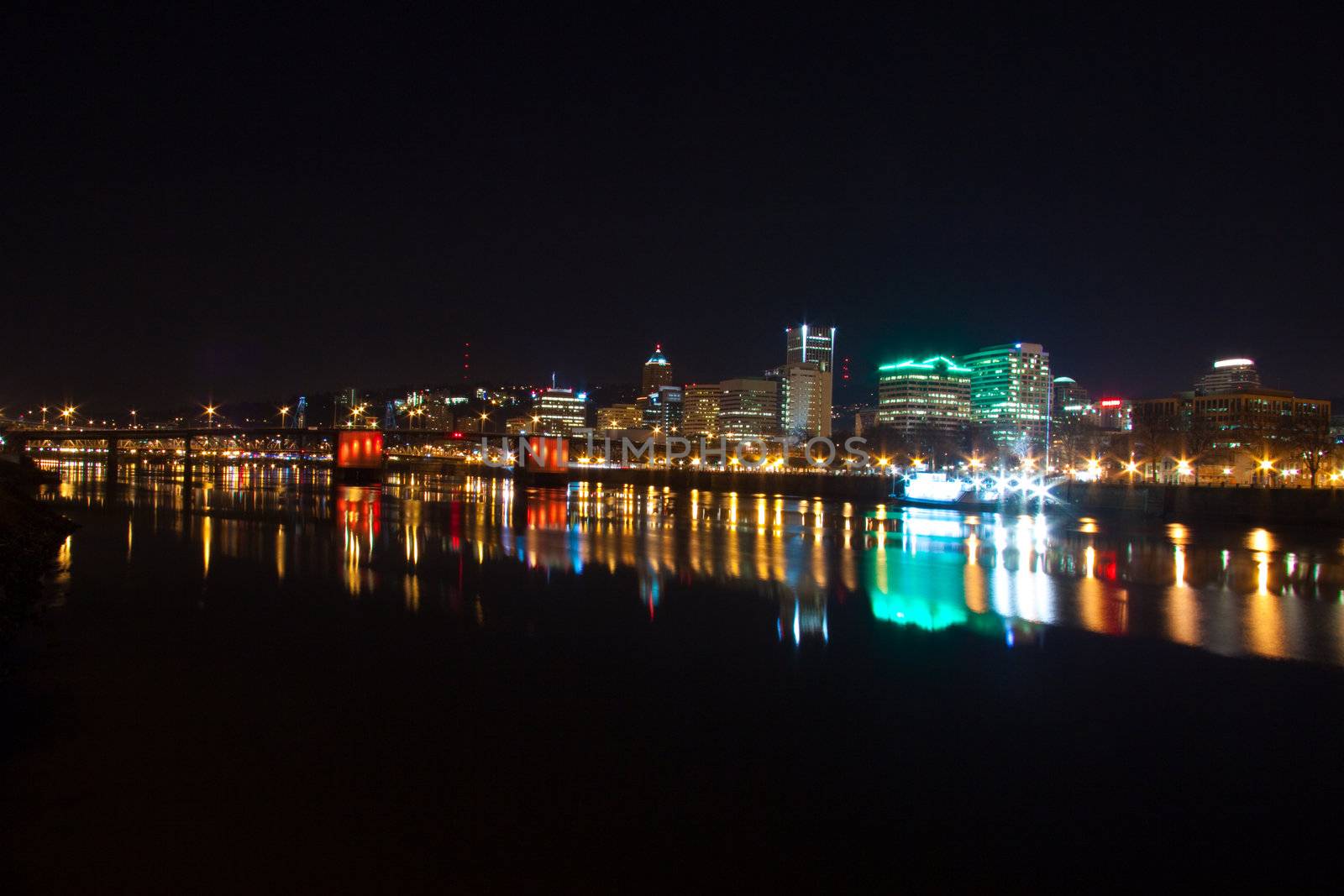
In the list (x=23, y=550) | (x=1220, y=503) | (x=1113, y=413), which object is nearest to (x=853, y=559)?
(x=23, y=550)

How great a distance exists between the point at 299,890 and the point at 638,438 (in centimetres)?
13188

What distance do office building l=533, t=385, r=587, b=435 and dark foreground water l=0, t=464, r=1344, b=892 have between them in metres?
158

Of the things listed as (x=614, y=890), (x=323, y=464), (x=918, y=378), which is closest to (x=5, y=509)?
(x=614, y=890)

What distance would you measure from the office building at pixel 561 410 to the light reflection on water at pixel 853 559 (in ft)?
449

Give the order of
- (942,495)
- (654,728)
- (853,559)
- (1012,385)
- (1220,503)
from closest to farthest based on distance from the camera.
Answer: (654,728), (853,559), (1220,503), (942,495), (1012,385)

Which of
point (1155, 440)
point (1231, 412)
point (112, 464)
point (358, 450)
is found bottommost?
point (112, 464)

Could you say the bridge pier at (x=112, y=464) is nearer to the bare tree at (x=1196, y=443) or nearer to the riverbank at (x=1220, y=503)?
the riverbank at (x=1220, y=503)

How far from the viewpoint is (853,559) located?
66.5 ft

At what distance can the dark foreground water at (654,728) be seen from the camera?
17.6 feet

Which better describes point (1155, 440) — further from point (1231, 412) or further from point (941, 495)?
point (1231, 412)

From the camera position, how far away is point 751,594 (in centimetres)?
1480

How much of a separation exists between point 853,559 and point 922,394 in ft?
525

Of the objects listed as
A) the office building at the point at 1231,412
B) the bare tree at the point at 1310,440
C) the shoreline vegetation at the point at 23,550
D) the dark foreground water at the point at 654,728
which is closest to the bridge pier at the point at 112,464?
the shoreline vegetation at the point at 23,550

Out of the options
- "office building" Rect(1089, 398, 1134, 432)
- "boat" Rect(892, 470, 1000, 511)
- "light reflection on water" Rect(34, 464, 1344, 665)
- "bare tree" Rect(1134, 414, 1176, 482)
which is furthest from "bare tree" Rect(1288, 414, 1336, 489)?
"office building" Rect(1089, 398, 1134, 432)
